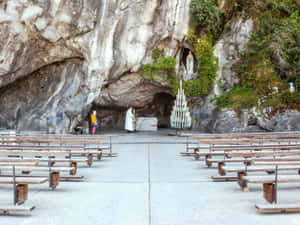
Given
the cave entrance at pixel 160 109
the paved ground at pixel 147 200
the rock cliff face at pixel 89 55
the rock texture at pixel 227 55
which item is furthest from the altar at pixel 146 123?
the paved ground at pixel 147 200

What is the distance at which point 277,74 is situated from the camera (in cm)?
1477

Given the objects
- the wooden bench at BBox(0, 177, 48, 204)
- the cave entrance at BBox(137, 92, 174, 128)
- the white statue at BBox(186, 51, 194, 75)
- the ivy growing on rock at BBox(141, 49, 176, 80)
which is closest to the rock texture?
the white statue at BBox(186, 51, 194, 75)

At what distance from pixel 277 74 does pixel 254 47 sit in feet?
6.37

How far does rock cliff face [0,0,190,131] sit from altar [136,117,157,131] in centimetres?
429

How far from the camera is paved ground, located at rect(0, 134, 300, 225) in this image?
3.22 meters

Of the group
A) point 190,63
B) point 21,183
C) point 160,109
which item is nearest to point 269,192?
point 21,183

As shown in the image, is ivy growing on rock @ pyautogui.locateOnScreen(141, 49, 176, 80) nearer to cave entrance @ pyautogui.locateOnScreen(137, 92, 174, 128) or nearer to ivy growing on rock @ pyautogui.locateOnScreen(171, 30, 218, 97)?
ivy growing on rock @ pyautogui.locateOnScreen(171, 30, 218, 97)

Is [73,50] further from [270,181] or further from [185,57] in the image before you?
[270,181]

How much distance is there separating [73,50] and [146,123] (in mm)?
8042

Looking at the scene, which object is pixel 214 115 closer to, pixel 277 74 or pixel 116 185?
pixel 277 74

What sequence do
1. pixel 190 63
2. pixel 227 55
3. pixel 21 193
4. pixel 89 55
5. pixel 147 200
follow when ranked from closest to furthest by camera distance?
pixel 21 193, pixel 147 200, pixel 89 55, pixel 227 55, pixel 190 63

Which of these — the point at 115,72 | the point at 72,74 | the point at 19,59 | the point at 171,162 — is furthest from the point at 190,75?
the point at 171,162

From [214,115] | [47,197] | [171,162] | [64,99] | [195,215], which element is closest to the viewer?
[195,215]

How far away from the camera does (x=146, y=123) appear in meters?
19.6
